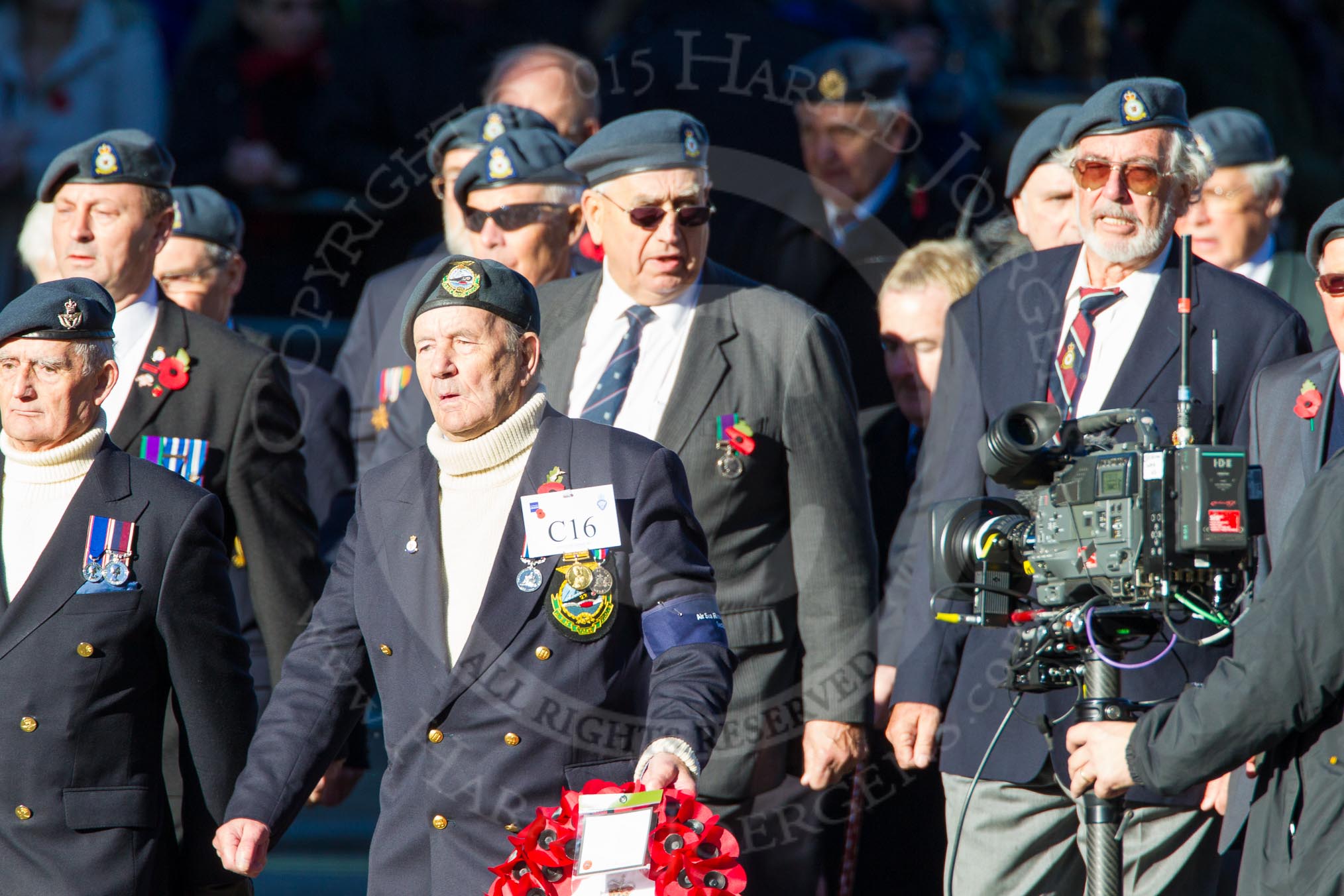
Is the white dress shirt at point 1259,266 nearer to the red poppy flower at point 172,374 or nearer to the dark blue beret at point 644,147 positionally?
the dark blue beret at point 644,147

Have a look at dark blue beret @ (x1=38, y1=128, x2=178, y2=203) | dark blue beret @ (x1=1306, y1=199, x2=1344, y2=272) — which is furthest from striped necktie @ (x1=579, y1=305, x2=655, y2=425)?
dark blue beret @ (x1=1306, y1=199, x2=1344, y2=272)

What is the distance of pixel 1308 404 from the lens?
432cm

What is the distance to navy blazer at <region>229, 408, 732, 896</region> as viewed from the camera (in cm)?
392

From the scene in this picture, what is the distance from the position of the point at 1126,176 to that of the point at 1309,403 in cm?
76

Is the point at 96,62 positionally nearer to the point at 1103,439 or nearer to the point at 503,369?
the point at 503,369

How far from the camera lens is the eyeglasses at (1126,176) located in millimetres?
4688

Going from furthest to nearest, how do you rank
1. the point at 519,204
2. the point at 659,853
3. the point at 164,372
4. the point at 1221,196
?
the point at 1221,196 → the point at 519,204 → the point at 164,372 → the point at 659,853

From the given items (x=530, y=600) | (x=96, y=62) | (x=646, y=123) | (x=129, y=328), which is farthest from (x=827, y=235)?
(x=96, y=62)

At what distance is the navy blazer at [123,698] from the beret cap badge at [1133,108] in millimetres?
2411

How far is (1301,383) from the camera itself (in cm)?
434

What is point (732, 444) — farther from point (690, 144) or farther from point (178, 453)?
point (178, 453)

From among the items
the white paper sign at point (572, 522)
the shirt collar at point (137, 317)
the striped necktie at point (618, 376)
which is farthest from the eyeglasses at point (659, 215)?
the shirt collar at point (137, 317)

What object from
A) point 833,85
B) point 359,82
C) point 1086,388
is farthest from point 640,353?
point 359,82

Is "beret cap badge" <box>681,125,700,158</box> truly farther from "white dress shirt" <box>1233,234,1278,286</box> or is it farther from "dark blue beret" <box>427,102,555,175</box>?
"white dress shirt" <box>1233,234,1278,286</box>
